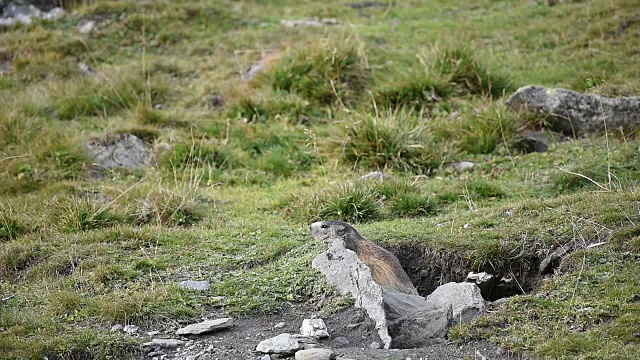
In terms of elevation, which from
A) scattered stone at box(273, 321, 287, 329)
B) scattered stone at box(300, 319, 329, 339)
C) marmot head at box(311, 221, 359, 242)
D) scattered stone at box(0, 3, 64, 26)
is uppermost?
scattered stone at box(0, 3, 64, 26)

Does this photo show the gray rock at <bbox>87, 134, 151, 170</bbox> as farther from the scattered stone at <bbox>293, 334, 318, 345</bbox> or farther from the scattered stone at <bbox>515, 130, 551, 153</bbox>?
the scattered stone at <bbox>293, 334, 318, 345</bbox>

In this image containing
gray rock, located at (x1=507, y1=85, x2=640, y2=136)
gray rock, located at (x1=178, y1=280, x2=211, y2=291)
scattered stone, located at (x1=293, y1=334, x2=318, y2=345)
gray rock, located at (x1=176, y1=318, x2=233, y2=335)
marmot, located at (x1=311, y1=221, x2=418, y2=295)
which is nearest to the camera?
scattered stone, located at (x1=293, y1=334, x2=318, y2=345)

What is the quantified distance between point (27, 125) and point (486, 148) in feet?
19.5

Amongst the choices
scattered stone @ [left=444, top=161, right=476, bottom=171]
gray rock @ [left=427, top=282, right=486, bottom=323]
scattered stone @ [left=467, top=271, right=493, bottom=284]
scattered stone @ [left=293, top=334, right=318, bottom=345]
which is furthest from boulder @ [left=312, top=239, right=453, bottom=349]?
scattered stone @ [left=444, top=161, right=476, bottom=171]

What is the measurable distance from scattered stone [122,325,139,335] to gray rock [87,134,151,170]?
4.28 meters

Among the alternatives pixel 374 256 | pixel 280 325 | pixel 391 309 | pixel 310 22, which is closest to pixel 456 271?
pixel 374 256

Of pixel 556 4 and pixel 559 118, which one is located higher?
pixel 556 4

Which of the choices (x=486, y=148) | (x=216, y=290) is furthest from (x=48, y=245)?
(x=486, y=148)

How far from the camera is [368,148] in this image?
9023mm

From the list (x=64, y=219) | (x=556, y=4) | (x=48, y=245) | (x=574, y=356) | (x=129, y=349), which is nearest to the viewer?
(x=574, y=356)

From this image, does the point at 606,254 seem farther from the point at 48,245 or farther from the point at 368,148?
the point at 48,245

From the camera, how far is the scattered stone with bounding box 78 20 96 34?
42.5ft

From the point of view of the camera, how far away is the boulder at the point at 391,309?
4.90m

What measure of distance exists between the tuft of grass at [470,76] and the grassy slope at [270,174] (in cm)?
22
